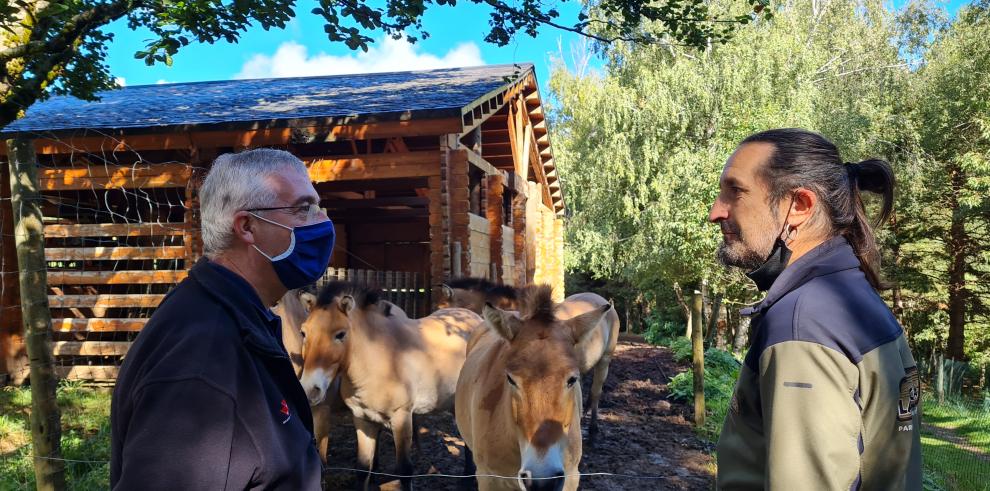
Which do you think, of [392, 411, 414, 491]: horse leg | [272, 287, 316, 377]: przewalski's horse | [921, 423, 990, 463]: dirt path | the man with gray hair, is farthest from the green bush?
the man with gray hair

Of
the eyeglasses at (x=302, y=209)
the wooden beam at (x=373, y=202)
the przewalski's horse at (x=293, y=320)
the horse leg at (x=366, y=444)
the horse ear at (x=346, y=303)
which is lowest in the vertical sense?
the horse leg at (x=366, y=444)

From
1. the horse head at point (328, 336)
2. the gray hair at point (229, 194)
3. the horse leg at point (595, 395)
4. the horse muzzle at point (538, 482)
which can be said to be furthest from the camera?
the horse leg at point (595, 395)

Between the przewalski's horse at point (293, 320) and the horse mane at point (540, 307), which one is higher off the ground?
the horse mane at point (540, 307)

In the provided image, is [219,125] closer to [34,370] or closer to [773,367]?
[34,370]

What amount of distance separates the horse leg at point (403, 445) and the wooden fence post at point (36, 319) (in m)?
2.79

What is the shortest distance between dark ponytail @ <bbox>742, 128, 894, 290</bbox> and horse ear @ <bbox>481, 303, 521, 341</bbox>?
238cm

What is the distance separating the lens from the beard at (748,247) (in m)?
1.79

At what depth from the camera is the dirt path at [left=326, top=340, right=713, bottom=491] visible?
6184mm

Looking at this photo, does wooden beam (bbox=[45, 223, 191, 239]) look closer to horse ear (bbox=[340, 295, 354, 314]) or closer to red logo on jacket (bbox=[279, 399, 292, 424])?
horse ear (bbox=[340, 295, 354, 314])

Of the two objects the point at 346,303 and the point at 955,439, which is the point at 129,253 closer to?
the point at 346,303

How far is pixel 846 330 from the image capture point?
4.77 ft

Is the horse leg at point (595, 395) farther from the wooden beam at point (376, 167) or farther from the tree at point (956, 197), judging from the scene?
the tree at point (956, 197)

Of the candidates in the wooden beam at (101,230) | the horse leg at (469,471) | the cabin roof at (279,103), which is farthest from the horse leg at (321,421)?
the wooden beam at (101,230)

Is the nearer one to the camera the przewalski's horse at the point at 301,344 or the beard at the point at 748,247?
the beard at the point at 748,247
